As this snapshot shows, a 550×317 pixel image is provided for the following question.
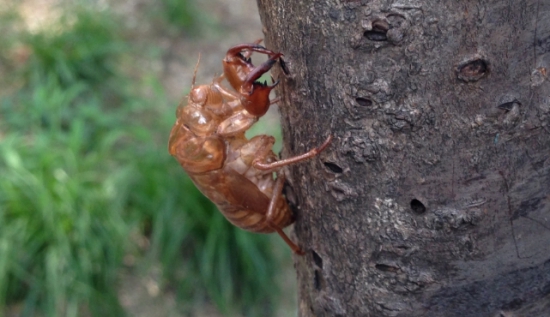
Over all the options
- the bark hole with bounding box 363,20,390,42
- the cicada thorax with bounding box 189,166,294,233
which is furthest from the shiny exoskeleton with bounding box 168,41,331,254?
the bark hole with bounding box 363,20,390,42

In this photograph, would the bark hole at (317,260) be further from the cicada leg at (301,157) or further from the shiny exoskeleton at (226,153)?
the shiny exoskeleton at (226,153)

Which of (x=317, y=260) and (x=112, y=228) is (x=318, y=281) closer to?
(x=317, y=260)

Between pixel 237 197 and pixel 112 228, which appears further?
pixel 112 228

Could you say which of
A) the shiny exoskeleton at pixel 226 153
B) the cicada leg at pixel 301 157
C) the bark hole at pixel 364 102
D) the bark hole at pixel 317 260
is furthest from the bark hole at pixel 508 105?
the shiny exoskeleton at pixel 226 153

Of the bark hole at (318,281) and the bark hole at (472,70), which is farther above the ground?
the bark hole at (472,70)

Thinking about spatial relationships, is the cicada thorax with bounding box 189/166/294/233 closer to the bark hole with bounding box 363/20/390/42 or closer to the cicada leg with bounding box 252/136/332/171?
the cicada leg with bounding box 252/136/332/171

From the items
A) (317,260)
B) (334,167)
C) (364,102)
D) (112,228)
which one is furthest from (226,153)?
(112,228)

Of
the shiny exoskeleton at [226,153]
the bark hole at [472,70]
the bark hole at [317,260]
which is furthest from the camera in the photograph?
the shiny exoskeleton at [226,153]
